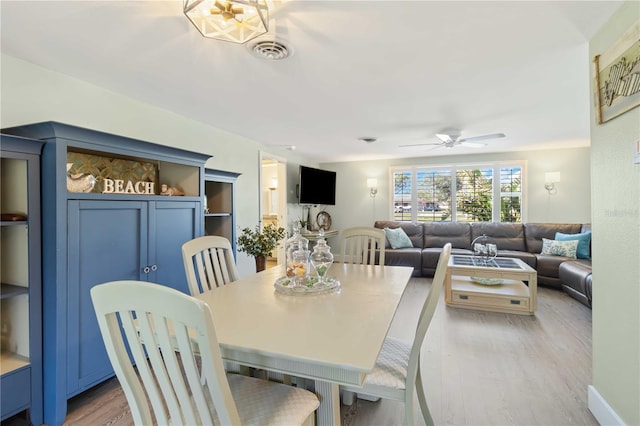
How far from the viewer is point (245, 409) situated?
1.16 meters

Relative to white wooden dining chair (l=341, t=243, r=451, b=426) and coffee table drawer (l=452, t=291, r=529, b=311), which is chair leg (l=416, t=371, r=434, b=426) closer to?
white wooden dining chair (l=341, t=243, r=451, b=426)

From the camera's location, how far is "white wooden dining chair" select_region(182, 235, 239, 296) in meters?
1.78

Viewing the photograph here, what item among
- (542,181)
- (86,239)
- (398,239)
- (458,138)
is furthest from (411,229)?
(86,239)

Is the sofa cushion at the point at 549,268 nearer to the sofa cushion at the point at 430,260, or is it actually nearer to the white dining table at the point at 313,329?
the sofa cushion at the point at 430,260

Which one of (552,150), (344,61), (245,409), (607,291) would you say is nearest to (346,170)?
(552,150)

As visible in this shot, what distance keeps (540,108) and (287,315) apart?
338cm

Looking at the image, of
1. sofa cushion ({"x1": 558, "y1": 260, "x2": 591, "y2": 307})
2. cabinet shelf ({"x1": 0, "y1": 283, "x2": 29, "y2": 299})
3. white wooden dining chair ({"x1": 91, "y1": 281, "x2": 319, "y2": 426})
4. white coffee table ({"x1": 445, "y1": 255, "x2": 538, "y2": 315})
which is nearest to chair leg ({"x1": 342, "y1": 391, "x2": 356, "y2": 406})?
white wooden dining chair ({"x1": 91, "y1": 281, "x2": 319, "y2": 426})

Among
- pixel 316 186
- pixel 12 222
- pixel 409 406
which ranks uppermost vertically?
pixel 316 186

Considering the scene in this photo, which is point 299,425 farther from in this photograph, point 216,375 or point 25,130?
point 25,130

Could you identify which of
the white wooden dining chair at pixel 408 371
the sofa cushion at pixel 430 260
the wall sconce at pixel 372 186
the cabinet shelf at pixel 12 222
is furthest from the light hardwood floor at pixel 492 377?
the wall sconce at pixel 372 186

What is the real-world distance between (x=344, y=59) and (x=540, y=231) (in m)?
4.91

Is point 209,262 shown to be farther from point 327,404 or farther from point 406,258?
point 406,258

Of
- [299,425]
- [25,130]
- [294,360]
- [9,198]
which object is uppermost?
[25,130]

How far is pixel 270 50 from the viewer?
1883 millimetres
